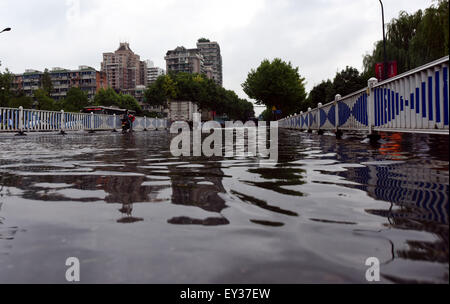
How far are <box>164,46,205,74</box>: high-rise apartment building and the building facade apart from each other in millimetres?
30091

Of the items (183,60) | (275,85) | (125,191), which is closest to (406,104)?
(125,191)

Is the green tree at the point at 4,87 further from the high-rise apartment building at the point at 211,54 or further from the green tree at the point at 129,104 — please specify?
the high-rise apartment building at the point at 211,54

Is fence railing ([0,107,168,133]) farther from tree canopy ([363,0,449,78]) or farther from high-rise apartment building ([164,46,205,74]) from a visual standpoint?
high-rise apartment building ([164,46,205,74])

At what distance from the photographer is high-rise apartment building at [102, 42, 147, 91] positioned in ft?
604

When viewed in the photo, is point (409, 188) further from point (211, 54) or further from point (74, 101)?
point (211, 54)

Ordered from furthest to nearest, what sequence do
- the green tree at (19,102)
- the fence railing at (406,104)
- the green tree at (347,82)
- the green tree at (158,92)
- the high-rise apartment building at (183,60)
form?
the high-rise apartment building at (183,60) < the green tree at (19,102) < the green tree at (158,92) < the green tree at (347,82) < the fence railing at (406,104)

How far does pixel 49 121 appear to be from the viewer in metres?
20.7

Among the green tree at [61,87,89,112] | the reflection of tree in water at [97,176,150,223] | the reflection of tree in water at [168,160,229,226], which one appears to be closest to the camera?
the reflection of tree in water at [168,160,229,226]

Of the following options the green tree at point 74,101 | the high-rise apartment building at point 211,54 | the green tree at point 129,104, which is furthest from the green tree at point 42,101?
the high-rise apartment building at point 211,54

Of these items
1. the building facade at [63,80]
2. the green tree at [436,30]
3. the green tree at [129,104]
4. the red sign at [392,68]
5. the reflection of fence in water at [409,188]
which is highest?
the building facade at [63,80]

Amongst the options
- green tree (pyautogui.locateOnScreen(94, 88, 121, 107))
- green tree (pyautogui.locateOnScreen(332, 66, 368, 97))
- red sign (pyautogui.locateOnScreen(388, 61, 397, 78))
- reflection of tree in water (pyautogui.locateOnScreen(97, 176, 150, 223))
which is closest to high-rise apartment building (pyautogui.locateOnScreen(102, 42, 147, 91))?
green tree (pyautogui.locateOnScreen(94, 88, 121, 107))

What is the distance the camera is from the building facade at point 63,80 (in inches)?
4523

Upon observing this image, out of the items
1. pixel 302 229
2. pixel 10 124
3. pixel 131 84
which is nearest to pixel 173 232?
pixel 302 229

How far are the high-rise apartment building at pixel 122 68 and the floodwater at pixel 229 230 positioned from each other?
18984cm
